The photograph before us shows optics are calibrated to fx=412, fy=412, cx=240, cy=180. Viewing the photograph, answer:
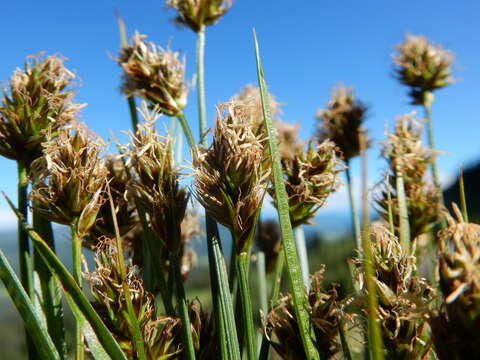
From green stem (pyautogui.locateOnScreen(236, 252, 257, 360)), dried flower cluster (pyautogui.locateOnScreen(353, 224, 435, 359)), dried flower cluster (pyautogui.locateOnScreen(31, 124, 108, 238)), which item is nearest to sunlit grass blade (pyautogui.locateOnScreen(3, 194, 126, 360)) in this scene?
dried flower cluster (pyautogui.locateOnScreen(31, 124, 108, 238))

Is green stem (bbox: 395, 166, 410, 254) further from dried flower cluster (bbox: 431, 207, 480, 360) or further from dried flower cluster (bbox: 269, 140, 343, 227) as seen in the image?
dried flower cluster (bbox: 431, 207, 480, 360)

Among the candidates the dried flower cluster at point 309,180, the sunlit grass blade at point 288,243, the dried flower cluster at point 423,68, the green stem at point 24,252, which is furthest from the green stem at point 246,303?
the dried flower cluster at point 423,68

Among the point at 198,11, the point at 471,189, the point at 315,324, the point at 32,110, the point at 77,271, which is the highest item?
the point at 471,189

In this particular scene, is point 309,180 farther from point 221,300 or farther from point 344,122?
point 344,122

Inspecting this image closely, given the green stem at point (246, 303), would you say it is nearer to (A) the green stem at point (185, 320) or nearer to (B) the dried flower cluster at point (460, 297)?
(A) the green stem at point (185, 320)

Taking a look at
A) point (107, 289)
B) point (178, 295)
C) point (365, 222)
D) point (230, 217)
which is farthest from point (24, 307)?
point (365, 222)

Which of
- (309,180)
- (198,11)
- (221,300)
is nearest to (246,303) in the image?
(221,300)
